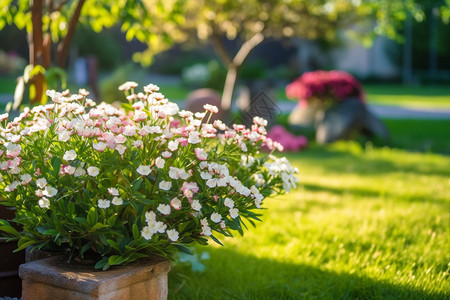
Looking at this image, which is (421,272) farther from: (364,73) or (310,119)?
(364,73)

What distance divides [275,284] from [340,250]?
0.67 meters

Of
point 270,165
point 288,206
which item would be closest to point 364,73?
point 288,206

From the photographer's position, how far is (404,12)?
6996 mm

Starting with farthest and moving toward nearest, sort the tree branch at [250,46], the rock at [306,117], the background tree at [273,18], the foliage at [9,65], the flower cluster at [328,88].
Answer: the foliage at [9,65], the rock at [306,117], the flower cluster at [328,88], the tree branch at [250,46], the background tree at [273,18]

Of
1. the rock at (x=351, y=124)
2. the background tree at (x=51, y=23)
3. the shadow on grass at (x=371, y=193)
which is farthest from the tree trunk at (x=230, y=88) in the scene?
the background tree at (x=51, y=23)

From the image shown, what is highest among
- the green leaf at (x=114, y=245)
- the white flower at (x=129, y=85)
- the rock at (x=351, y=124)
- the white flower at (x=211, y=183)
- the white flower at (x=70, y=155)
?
the white flower at (x=129, y=85)

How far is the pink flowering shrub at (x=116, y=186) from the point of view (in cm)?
209

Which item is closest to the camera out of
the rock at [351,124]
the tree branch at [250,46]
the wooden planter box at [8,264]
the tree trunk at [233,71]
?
the wooden planter box at [8,264]

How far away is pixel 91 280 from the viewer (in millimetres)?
2008

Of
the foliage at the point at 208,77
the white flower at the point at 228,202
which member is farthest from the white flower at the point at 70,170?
Answer: the foliage at the point at 208,77

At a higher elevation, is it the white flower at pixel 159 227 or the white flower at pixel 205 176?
the white flower at pixel 205 176

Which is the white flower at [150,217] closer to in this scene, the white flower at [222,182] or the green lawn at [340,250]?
the white flower at [222,182]

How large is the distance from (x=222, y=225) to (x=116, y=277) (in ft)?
1.42

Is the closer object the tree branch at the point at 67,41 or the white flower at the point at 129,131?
the white flower at the point at 129,131
